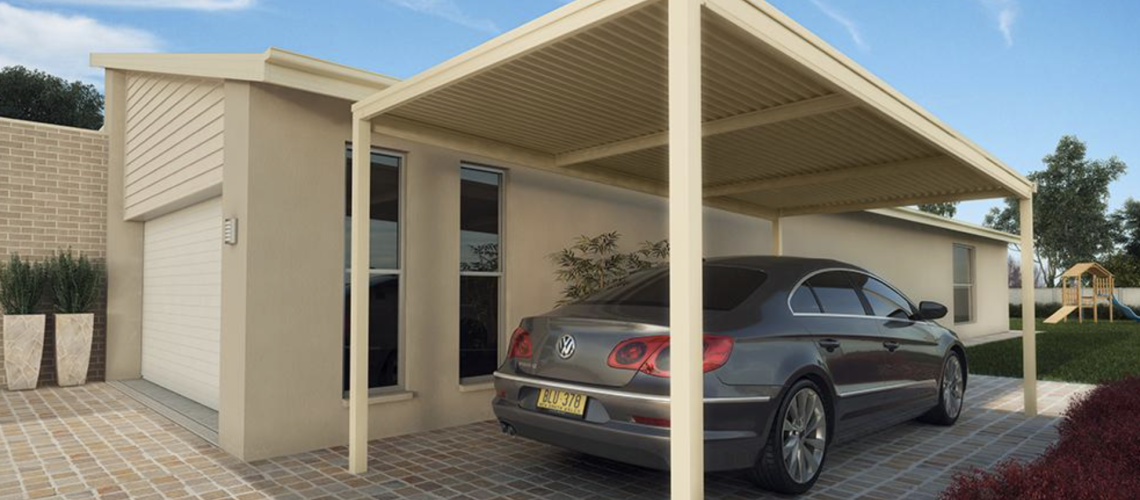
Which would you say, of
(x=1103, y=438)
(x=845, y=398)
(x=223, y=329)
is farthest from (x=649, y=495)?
(x=223, y=329)

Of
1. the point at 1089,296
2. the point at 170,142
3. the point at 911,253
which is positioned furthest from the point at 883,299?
the point at 1089,296

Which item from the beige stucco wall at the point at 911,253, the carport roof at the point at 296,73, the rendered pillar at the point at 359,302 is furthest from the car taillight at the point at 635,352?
the beige stucco wall at the point at 911,253

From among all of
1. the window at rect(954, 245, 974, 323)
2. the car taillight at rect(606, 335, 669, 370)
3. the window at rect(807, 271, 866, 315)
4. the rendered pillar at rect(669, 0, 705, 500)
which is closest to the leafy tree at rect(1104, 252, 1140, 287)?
the window at rect(954, 245, 974, 323)

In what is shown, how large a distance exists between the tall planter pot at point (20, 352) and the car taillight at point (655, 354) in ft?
27.1

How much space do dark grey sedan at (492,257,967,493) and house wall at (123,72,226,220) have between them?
3.70 metres

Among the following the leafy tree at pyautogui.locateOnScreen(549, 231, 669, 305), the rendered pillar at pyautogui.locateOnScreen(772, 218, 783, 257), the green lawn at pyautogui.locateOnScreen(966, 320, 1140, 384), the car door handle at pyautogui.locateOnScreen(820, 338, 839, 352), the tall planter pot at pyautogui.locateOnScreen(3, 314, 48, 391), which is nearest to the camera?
the car door handle at pyautogui.locateOnScreen(820, 338, 839, 352)

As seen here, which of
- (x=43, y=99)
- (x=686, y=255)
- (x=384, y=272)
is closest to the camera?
(x=686, y=255)

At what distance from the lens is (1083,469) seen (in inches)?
119

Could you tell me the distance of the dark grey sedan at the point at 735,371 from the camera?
12.4 ft

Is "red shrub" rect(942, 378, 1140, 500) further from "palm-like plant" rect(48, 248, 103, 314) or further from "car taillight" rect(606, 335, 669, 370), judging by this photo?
"palm-like plant" rect(48, 248, 103, 314)

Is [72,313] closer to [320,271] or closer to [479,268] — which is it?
[320,271]

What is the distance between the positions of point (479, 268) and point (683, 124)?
415cm

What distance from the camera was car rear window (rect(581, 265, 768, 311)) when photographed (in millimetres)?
4398

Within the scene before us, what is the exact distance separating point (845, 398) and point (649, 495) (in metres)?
1.51
